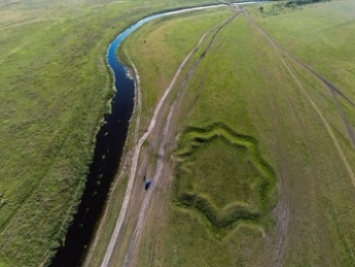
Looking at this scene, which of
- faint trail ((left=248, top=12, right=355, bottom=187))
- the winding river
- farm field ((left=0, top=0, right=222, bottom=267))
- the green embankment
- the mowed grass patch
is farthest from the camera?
faint trail ((left=248, top=12, right=355, bottom=187))

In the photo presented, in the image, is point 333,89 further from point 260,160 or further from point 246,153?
point 246,153

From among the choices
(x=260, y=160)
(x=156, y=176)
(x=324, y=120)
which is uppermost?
(x=156, y=176)

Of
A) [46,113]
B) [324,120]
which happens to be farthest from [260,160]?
[46,113]

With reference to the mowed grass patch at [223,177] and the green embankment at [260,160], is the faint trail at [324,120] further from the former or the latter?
the mowed grass patch at [223,177]

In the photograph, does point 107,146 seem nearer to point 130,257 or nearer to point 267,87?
point 130,257

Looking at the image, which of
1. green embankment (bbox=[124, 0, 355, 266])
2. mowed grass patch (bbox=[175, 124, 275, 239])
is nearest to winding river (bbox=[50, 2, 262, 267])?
green embankment (bbox=[124, 0, 355, 266])

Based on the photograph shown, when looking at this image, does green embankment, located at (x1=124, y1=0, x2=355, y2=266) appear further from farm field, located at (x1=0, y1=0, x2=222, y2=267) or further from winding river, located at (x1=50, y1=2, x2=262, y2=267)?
farm field, located at (x1=0, y1=0, x2=222, y2=267)
